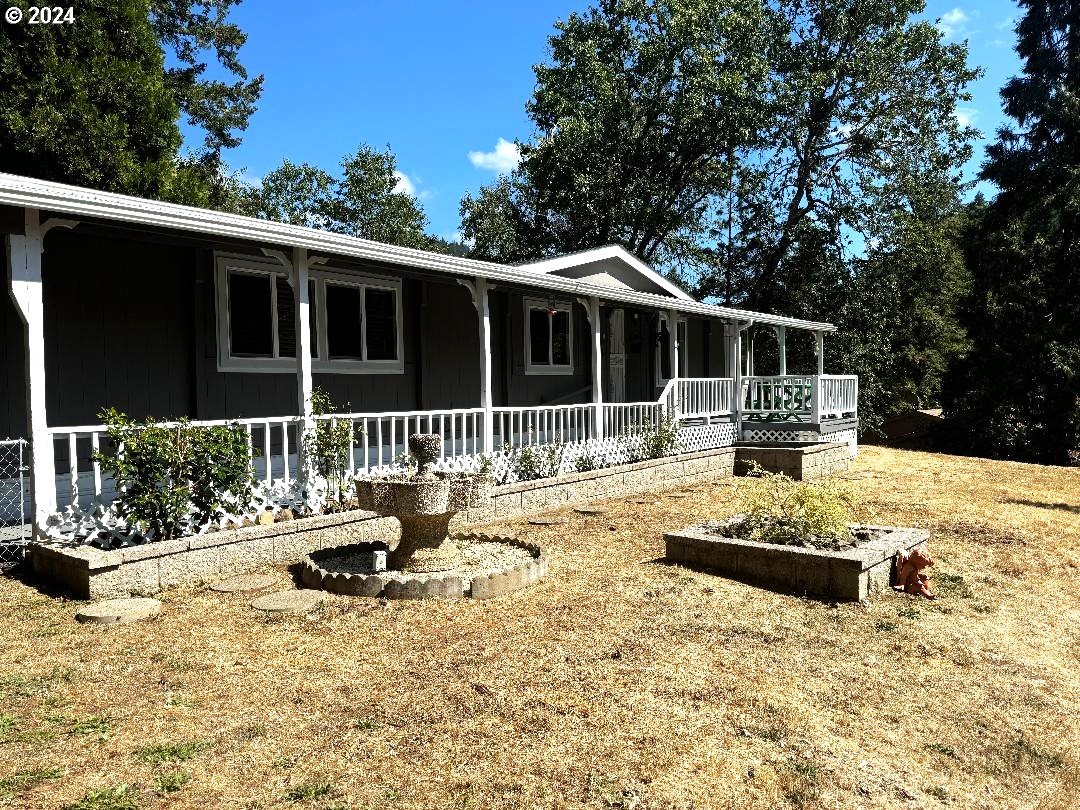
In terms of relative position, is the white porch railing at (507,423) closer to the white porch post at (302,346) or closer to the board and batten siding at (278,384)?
the white porch post at (302,346)

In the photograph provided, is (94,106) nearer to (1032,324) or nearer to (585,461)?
(585,461)

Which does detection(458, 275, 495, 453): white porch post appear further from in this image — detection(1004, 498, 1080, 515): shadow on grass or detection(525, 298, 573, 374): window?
detection(1004, 498, 1080, 515): shadow on grass

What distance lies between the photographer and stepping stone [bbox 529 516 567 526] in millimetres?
8819

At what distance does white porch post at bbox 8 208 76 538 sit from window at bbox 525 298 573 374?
28.9ft

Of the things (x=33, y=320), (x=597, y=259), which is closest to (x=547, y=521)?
(x=33, y=320)

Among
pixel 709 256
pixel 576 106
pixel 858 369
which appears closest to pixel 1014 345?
pixel 858 369

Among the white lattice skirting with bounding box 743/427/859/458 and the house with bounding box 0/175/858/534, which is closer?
the house with bounding box 0/175/858/534

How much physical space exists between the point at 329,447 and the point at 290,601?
2179 mm

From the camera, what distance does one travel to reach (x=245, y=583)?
601cm

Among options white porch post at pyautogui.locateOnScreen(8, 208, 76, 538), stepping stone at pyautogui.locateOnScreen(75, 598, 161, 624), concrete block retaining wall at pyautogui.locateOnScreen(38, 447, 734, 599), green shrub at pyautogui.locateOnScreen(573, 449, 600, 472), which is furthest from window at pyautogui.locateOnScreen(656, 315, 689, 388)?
stepping stone at pyautogui.locateOnScreen(75, 598, 161, 624)

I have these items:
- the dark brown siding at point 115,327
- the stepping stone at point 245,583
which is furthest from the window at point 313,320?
the stepping stone at point 245,583

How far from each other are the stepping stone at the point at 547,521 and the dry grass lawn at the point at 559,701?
2310 mm

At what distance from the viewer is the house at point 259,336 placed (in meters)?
6.21

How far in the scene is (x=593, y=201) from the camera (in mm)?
27391
